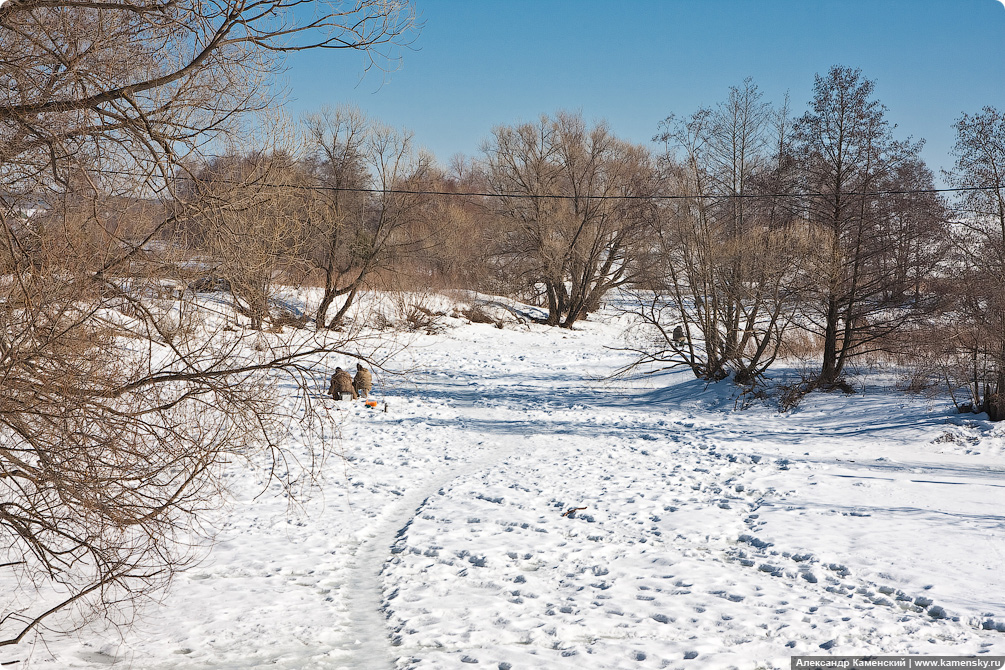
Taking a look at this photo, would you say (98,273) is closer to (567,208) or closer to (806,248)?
(806,248)

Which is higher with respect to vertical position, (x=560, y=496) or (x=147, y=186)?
(x=147, y=186)

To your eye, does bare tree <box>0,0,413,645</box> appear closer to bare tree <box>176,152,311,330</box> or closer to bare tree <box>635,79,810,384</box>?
bare tree <box>176,152,311,330</box>

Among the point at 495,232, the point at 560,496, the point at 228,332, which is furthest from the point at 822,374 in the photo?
the point at 495,232

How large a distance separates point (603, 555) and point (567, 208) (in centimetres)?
3231

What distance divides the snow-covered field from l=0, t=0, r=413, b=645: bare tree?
4.67 feet

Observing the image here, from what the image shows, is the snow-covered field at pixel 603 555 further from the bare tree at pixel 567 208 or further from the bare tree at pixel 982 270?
the bare tree at pixel 567 208

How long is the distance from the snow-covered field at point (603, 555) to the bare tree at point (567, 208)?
2440cm

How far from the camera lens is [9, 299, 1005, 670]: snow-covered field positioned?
542 centimetres

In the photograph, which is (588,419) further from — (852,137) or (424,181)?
(424,181)

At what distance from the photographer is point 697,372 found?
743 inches

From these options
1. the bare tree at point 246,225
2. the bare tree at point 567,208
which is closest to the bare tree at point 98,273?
the bare tree at point 246,225

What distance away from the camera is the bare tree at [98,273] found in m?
4.10

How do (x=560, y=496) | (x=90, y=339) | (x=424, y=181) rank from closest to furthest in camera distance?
(x=90, y=339) → (x=560, y=496) → (x=424, y=181)

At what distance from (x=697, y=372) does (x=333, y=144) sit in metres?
16.0
